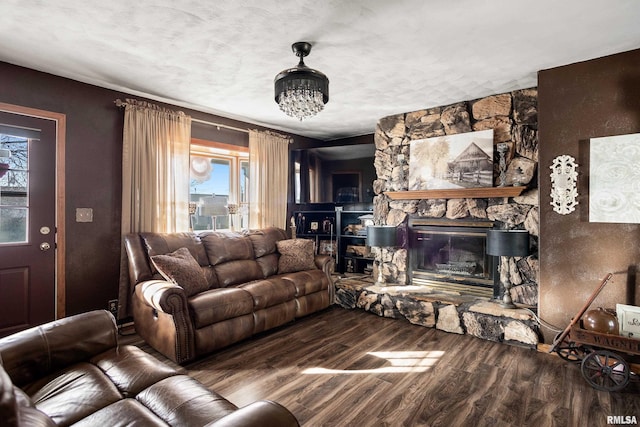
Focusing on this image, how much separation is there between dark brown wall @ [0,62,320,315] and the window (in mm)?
944

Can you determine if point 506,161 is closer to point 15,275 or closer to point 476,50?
point 476,50

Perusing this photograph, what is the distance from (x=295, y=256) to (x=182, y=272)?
1.49 m

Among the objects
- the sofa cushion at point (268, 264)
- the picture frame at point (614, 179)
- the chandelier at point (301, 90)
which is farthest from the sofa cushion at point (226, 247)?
the picture frame at point (614, 179)

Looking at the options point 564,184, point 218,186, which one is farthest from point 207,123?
point 564,184

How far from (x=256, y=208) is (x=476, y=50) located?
340 centimetres

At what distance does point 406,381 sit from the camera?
99.1 inches

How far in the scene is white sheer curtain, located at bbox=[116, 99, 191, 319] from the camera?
3527mm

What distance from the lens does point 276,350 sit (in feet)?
10.1

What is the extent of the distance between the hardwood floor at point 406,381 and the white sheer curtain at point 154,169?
1.39m

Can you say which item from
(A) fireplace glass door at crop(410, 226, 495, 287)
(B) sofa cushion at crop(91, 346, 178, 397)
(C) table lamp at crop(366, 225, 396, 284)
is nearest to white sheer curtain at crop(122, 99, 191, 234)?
(B) sofa cushion at crop(91, 346, 178, 397)

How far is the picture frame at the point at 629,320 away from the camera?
97.7 inches

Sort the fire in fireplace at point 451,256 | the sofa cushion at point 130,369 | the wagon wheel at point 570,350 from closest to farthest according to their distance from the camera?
the sofa cushion at point 130,369 < the wagon wheel at point 570,350 < the fire in fireplace at point 451,256

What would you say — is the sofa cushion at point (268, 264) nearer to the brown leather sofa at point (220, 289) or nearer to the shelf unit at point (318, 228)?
the brown leather sofa at point (220, 289)

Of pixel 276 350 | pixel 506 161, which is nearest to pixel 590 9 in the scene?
pixel 506 161
